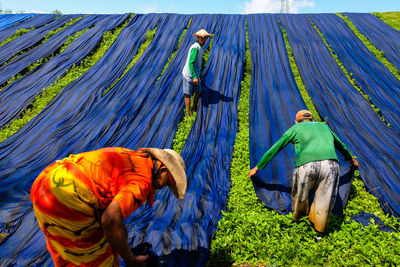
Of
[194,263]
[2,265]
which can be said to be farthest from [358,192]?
[2,265]

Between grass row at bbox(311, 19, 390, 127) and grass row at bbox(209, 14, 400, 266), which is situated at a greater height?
grass row at bbox(311, 19, 390, 127)

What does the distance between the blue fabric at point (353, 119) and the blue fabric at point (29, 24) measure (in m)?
10.9

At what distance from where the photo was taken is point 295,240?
2.70m

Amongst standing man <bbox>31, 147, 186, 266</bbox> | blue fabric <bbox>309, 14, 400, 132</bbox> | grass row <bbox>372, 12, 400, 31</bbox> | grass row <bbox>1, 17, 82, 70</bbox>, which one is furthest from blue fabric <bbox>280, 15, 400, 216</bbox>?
grass row <bbox>1, 17, 82, 70</bbox>

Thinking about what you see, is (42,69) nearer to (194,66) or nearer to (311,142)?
(194,66)

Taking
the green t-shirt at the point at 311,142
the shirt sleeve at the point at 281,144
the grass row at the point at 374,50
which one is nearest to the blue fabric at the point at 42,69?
the shirt sleeve at the point at 281,144

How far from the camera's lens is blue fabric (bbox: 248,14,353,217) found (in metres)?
3.51

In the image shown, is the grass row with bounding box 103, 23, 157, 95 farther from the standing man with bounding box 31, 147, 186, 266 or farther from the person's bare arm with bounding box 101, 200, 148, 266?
the person's bare arm with bounding box 101, 200, 148, 266

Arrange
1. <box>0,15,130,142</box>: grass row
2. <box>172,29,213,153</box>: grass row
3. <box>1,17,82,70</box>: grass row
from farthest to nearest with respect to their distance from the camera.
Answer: <box>1,17,82,70</box>: grass row
<box>0,15,130,142</box>: grass row
<box>172,29,213,153</box>: grass row

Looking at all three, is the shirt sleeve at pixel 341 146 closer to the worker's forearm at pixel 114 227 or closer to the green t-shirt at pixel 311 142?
the green t-shirt at pixel 311 142

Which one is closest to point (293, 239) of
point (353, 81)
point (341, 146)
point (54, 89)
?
point (341, 146)

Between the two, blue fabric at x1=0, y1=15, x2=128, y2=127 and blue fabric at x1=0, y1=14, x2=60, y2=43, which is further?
blue fabric at x1=0, y1=14, x2=60, y2=43

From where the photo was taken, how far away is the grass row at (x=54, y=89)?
533 cm

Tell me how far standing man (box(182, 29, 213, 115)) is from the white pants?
327cm
